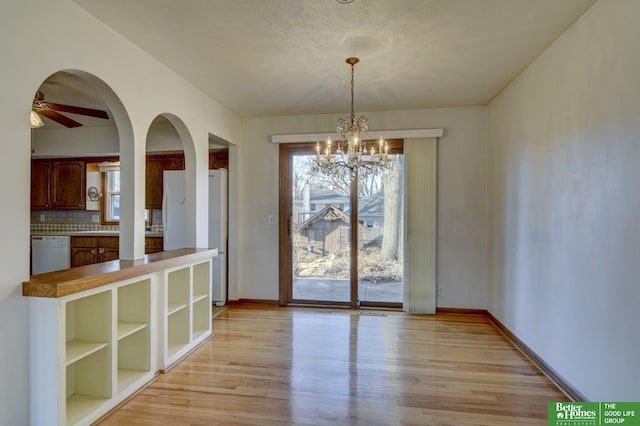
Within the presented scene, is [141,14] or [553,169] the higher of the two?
[141,14]

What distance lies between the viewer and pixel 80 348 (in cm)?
215

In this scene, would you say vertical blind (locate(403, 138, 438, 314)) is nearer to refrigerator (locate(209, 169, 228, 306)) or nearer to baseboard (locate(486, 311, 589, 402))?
baseboard (locate(486, 311, 589, 402))

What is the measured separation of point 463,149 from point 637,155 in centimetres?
261

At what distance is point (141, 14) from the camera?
2.24 meters

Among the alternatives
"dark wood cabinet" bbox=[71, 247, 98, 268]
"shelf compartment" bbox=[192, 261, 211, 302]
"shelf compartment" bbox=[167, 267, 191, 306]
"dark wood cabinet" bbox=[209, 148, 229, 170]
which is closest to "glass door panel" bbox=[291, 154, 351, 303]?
"dark wood cabinet" bbox=[209, 148, 229, 170]

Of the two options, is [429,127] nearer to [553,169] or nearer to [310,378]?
[553,169]

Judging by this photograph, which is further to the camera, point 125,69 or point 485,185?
point 485,185

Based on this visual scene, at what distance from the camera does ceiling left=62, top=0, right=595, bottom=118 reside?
218 centimetres

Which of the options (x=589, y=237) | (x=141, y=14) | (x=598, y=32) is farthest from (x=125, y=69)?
(x=589, y=237)

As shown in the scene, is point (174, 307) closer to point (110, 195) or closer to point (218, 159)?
point (218, 159)

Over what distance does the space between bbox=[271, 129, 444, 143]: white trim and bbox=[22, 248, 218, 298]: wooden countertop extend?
2196 mm

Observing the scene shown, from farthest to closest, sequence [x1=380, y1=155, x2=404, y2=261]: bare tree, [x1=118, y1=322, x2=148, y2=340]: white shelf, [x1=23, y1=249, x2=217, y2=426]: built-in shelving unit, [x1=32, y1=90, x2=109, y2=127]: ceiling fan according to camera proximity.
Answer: [x1=380, y1=155, x2=404, y2=261]: bare tree, [x1=32, y1=90, x2=109, y2=127]: ceiling fan, [x1=118, y1=322, x2=148, y2=340]: white shelf, [x1=23, y1=249, x2=217, y2=426]: built-in shelving unit

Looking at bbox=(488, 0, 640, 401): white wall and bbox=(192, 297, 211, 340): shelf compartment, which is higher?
bbox=(488, 0, 640, 401): white wall

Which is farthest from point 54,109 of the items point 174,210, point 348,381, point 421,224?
point 421,224
